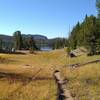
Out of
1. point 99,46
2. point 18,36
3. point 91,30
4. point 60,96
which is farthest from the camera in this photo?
point 18,36

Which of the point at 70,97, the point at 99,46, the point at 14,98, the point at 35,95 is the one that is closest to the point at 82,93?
the point at 70,97

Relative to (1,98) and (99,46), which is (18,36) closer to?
(99,46)

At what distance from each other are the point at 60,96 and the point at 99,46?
42.0 m

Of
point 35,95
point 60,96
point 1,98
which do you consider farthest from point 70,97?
point 1,98

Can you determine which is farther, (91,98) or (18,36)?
(18,36)

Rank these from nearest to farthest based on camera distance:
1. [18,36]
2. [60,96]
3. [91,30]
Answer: [60,96], [91,30], [18,36]

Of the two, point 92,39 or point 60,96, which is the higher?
point 92,39

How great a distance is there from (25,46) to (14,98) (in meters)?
164

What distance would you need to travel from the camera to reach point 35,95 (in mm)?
21672

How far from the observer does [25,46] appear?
183 meters

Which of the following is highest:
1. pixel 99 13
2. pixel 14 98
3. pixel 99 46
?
pixel 99 13

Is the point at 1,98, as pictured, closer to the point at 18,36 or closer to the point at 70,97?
the point at 70,97

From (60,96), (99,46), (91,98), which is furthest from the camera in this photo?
(99,46)

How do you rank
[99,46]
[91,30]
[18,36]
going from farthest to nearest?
[18,36], [91,30], [99,46]
